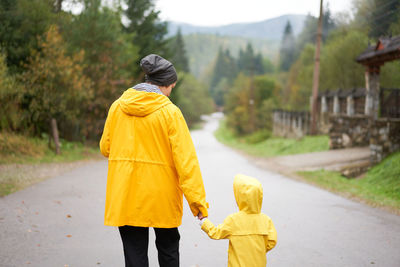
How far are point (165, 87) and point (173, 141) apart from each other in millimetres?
496

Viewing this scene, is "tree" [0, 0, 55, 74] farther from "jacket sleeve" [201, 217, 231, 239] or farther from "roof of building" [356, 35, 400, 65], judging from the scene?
"jacket sleeve" [201, 217, 231, 239]

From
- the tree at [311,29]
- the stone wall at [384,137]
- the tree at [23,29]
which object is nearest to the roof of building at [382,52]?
the stone wall at [384,137]

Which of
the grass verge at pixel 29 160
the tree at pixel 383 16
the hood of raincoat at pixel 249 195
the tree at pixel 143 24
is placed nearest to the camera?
the hood of raincoat at pixel 249 195

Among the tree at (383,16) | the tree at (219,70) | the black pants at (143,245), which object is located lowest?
the black pants at (143,245)

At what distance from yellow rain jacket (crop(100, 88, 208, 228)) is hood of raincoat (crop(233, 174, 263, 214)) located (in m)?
0.37

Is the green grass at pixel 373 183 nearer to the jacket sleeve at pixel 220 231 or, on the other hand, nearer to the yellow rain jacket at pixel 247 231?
the yellow rain jacket at pixel 247 231

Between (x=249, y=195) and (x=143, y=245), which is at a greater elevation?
(x=249, y=195)

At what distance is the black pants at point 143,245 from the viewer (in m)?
3.22

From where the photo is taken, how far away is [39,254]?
4.83 metres

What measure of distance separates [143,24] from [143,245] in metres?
28.6

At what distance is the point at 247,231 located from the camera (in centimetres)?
339

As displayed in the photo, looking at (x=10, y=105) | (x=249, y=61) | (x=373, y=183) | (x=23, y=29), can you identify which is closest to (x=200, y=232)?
(x=373, y=183)

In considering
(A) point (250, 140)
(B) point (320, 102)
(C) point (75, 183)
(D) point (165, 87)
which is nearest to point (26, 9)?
(C) point (75, 183)

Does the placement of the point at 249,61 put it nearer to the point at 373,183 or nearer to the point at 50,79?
the point at 50,79
